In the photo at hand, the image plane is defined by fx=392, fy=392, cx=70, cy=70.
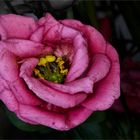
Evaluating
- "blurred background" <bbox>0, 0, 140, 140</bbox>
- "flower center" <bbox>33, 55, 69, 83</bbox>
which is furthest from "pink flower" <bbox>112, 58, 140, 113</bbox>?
"flower center" <bbox>33, 55, 69, 83</bbox>

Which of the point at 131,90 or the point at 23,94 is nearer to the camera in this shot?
the point at 23,94

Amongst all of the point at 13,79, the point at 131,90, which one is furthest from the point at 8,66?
the point at 131,90

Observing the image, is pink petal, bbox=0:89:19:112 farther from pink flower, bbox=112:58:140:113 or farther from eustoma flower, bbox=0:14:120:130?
pink flower, bbox=112:58:140:113

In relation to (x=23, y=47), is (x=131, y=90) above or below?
below

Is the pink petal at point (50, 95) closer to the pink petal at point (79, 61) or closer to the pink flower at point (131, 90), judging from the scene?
the pink petal at point (79, 61)

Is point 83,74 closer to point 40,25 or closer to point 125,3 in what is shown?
point 40,25

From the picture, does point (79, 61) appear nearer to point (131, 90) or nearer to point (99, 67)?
point (99, 67)
